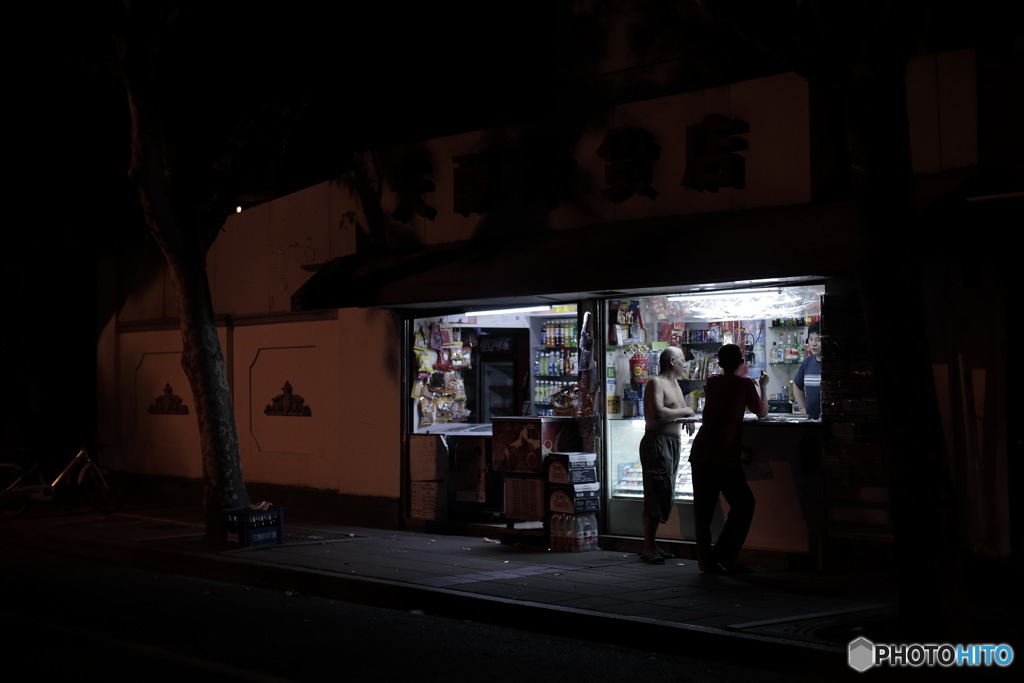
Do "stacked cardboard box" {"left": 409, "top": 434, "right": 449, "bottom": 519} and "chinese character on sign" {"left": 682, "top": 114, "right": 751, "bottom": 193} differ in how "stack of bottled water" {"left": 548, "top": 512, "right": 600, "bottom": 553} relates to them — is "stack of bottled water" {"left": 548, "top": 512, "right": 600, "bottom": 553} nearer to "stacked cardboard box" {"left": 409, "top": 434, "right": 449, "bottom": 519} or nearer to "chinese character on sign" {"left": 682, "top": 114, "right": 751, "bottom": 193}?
"stacked cardboard box" {"left": 409, "top": 434, "right": 449, "bottom": 519}

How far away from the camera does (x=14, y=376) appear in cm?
2077

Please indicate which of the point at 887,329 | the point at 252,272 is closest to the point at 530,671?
the point at 887,329

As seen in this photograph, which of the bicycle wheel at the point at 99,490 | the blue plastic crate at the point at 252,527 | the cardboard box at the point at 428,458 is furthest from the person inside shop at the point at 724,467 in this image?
the bicycle wheel at the point at 99,490

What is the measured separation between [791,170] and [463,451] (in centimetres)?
530

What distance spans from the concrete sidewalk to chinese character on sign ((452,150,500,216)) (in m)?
3.73

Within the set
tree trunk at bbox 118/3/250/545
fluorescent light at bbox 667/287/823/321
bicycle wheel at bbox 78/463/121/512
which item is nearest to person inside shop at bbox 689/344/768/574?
fluorescent light at bbox 667/287/823/321

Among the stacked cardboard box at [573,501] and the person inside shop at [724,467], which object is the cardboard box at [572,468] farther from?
the person inside shop at [724,467]

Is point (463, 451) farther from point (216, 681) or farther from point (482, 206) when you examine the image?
point (216, 681)

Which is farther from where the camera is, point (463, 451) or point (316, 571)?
point (463, 451)

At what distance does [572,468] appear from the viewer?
1141 cm

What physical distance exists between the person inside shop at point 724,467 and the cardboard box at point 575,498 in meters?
1.61

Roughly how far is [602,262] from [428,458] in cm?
383

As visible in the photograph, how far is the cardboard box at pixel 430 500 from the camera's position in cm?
1323

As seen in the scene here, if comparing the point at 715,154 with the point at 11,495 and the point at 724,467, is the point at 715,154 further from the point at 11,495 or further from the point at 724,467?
the point at 11,495
